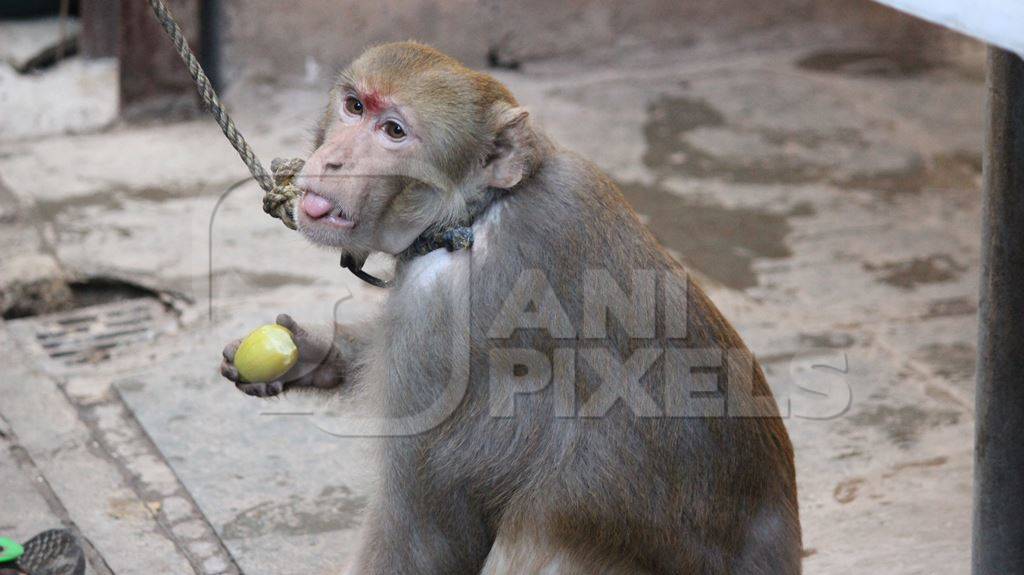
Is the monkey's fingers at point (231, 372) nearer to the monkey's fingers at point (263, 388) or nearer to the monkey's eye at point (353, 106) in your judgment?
the monkey's fingers at point (263, 388)

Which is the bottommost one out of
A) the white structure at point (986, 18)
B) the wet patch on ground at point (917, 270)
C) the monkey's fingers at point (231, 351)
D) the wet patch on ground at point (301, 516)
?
the wet patch on ground at point (917, 270)

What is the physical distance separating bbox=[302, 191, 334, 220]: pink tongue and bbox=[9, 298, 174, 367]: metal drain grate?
2125mm

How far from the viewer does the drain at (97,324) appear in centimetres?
492

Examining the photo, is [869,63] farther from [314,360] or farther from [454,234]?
[454,234]

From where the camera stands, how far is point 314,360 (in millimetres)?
3412

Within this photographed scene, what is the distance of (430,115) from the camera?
298 cm

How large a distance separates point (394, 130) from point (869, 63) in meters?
5.53

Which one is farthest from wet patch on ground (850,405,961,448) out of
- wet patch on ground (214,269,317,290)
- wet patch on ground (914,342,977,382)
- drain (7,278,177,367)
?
drain (7,278,177,367)

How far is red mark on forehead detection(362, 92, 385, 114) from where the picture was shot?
9.80 feet

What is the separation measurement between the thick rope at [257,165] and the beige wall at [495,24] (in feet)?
12.8

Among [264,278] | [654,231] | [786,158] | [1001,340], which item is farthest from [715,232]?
[1001,340]

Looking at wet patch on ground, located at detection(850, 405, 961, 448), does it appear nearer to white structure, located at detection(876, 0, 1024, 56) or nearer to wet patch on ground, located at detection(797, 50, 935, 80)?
white structure, located at detection(876, 0, 1024, 56)

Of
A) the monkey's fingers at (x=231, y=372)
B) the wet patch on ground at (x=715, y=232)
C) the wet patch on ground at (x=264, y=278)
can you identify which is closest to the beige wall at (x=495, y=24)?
the wet patch on ground at (x=715, y=232)

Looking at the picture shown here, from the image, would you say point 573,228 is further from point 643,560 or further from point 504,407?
point 643,560
